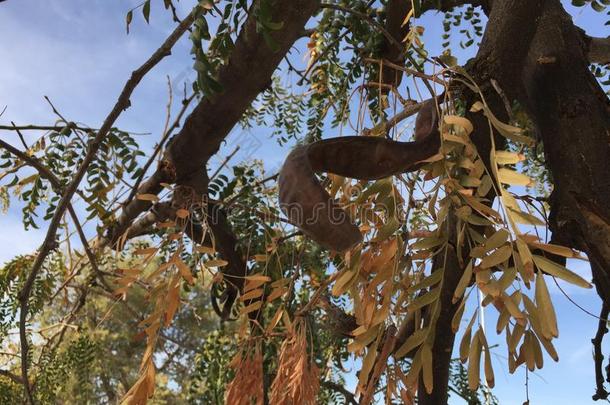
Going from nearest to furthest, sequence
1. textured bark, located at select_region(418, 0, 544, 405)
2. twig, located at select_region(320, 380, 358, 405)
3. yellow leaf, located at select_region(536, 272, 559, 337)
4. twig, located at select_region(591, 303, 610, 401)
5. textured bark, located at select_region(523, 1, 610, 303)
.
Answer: yellow leaf, located at select_region(536, 272, 559, 337), textured bark, located at select_region(523, 1, 610, 303), textured bark, located at select_region(418, 0, 544, 405), twig, located at select_region(591, 303, 610, 401), twig, located at select_region(320, 380, 358, 405)

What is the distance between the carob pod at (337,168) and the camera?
0.67 metres

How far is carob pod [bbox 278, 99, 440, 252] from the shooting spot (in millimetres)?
667

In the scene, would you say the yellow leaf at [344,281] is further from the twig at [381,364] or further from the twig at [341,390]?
the twig at [341,390]

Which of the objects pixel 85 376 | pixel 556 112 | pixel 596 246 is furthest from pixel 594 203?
pixel 85 376

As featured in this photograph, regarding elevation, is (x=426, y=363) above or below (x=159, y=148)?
below

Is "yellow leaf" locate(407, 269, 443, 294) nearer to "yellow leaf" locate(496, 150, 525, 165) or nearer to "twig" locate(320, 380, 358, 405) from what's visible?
"yellow leaf" locate(496, 150, 525, 165)

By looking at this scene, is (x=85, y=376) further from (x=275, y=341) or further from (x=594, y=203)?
(x=594, y=203)

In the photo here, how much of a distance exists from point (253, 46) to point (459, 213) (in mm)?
721

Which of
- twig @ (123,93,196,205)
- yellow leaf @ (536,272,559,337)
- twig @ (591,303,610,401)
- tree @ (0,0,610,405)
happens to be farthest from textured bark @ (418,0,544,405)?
twig @ (123,93,196,205)

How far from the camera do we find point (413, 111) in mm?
1017

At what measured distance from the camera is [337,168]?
Result: 0.79 meters

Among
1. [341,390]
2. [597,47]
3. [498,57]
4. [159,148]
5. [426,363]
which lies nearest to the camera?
[426,363]

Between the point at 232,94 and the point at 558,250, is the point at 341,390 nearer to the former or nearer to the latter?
the point at 232,94

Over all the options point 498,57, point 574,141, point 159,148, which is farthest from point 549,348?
point 159,148
